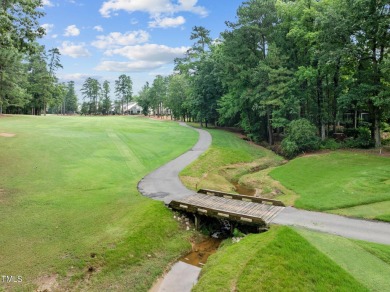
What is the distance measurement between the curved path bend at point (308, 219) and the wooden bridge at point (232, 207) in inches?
25.5

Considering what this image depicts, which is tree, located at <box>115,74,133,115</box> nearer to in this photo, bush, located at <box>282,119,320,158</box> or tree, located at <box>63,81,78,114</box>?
tree, located at <box>63,81,78,114</box>

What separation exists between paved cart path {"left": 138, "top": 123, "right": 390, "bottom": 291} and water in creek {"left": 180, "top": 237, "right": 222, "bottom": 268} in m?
0.48

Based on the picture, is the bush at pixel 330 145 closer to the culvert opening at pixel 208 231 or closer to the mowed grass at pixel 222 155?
the mowed grass at pixel 222 155

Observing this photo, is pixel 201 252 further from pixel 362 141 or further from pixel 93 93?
Result: pixel 93 93

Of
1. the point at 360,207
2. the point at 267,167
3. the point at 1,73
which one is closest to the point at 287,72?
the point at 267,167

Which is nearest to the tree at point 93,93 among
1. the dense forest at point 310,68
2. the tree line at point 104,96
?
the tree line at point 104,96

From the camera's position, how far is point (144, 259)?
1085 cm

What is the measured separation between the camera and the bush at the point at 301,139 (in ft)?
96.5

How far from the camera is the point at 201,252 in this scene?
1207 cm

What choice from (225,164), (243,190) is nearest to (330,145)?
(225,164)

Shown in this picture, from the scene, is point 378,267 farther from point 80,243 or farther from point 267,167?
point 267,167

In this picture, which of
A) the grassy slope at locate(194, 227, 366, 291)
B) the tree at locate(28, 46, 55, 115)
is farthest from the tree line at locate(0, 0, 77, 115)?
the grassy slope at locate(194, 227, 366, 291)

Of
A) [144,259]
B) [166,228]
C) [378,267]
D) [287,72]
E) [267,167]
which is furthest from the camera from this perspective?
[287,72]

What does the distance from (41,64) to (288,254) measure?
7353 cm
